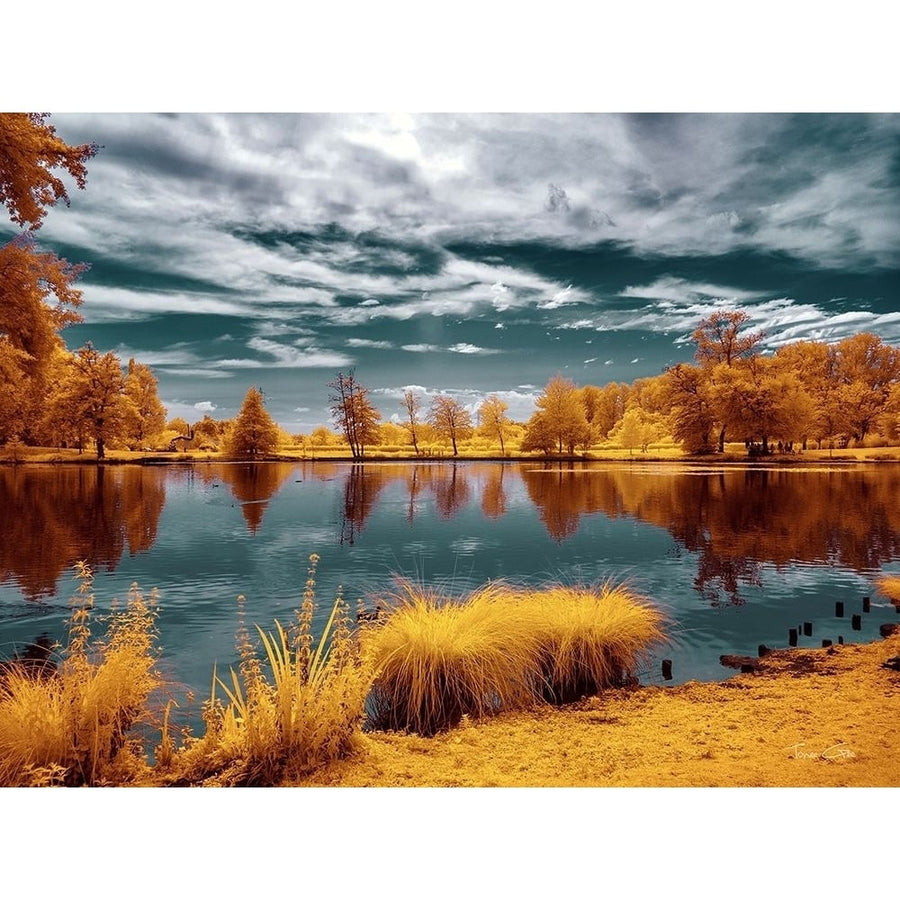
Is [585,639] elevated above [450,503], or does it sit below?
below

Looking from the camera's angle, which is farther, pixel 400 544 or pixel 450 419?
pixel 400 544

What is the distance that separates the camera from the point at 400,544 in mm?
6773

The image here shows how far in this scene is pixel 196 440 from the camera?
5.70m

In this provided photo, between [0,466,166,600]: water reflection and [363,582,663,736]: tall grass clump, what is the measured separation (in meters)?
2.65

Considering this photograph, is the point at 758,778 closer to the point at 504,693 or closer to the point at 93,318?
the point at 504,693

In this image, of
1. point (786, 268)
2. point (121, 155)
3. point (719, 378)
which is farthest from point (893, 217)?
point (121, 155)

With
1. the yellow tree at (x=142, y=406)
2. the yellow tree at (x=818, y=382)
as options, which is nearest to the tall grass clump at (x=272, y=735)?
the yellow tree at (x=142, y=406)

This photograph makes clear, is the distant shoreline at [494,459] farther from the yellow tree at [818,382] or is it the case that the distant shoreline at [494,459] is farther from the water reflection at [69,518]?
the yellow tree at [818,382]

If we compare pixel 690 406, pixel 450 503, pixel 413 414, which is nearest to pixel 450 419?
pixel 413 414

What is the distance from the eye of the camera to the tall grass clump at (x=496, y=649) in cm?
460

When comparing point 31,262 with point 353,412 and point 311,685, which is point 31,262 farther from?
point 311,685

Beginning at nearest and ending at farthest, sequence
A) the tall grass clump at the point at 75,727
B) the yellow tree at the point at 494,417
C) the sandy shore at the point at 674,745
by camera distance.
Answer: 1. the tall grass clump at the point at 75,727
2. the sandy shore at the point at 674,745
3. the yellow tree at the point at 494,417

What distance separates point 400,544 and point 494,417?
180 centimetres
